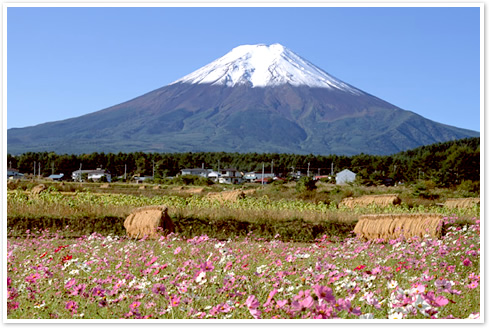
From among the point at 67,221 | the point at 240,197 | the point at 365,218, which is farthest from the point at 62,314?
the point at 240,197

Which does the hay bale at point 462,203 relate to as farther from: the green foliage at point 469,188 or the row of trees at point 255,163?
the row of trees at point 255,163

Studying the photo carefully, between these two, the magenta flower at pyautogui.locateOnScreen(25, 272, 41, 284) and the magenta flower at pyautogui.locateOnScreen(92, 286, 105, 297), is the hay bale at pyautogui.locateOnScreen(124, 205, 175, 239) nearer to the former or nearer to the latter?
the magenta flower at pyautogui.locateOnScreen(25, 272, 41, 284)

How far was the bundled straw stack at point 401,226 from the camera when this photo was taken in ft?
38.5

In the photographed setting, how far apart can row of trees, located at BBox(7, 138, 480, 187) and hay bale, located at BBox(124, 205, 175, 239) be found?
29006 mm

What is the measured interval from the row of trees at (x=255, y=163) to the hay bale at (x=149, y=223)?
29006mm

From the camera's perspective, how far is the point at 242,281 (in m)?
4.85

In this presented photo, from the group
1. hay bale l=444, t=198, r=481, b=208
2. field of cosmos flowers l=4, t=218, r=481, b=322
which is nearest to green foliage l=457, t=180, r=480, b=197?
hay bale l=444, t=198, r=481, b=208

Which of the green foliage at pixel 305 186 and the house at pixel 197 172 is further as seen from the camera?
the house at pixel 197 172

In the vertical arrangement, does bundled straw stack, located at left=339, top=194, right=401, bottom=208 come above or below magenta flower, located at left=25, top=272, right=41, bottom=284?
below

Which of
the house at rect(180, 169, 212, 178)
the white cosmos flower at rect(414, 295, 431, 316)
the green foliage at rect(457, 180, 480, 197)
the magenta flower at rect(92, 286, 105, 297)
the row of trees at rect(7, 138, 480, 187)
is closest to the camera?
the white cosmos flower at rect(414, 295, 431, 316)

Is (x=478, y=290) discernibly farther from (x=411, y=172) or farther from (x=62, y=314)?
(x=411, y=172)

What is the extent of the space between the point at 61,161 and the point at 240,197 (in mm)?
54397

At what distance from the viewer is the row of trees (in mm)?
54375

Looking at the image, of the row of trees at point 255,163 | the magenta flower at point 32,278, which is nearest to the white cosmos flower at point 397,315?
the magenta flower at point 32,278
